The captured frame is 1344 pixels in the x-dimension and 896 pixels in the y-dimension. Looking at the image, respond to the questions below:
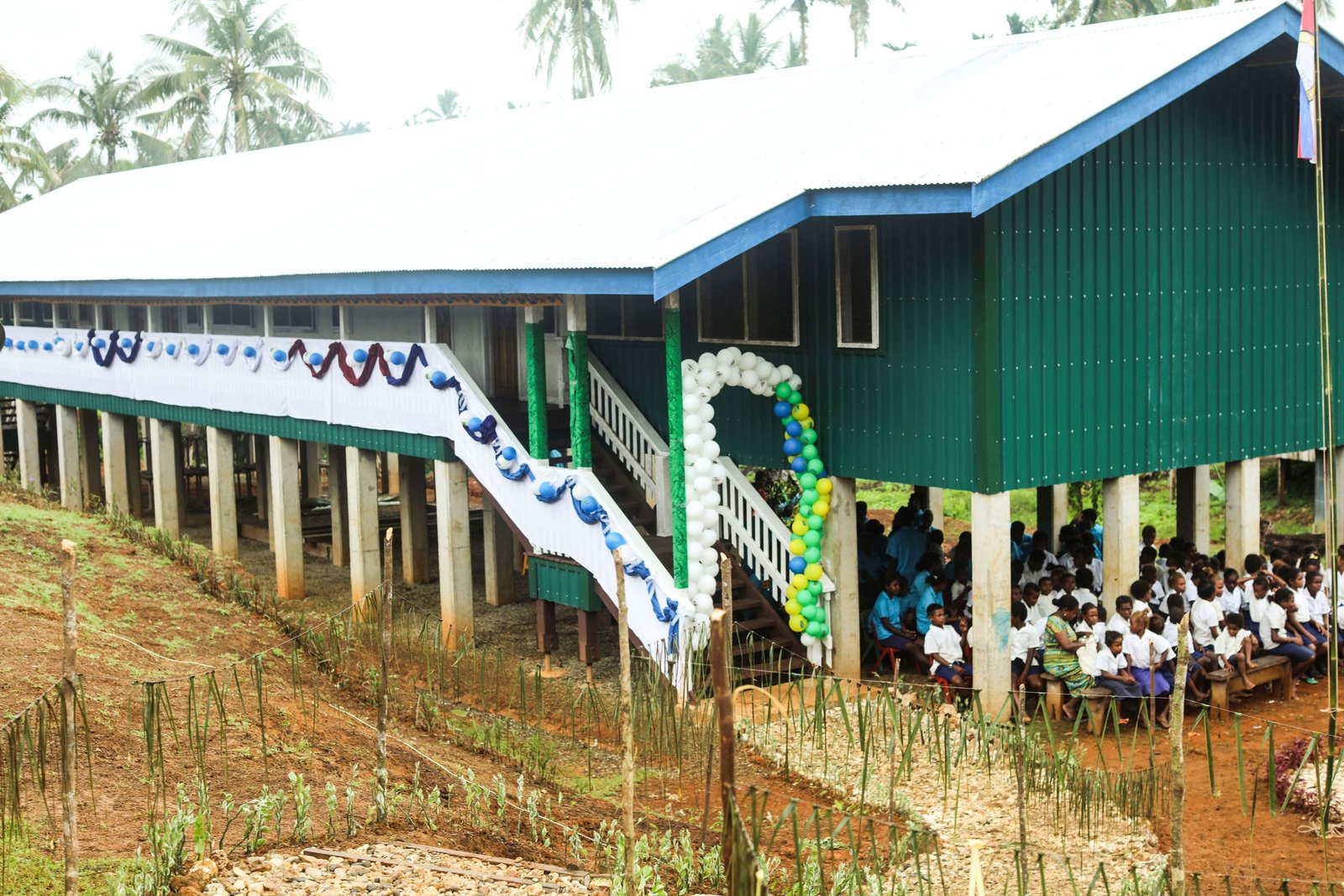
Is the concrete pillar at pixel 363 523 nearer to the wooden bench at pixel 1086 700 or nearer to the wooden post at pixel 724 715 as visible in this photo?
the wooden bench at pixel 1086 700

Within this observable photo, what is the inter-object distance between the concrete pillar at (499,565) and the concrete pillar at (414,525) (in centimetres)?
206

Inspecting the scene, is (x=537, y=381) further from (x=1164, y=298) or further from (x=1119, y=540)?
(x=1164, y=298)

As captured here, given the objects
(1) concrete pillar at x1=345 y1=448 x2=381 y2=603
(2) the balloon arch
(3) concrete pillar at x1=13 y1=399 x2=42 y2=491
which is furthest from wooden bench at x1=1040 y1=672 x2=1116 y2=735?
(3) concrete pillar at x1=13 y1=399 x2=42 y2=491

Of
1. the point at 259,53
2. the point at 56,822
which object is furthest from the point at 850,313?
the point at 259,53

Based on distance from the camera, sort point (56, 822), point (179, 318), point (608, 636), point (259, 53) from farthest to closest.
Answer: point (259, 53)
point (179, 318)
point (608, 636)
point (56, 822)

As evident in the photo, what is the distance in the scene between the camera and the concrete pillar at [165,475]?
24.5 metres

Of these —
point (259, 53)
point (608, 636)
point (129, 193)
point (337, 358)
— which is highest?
point (259, 53)

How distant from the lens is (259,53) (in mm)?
49969

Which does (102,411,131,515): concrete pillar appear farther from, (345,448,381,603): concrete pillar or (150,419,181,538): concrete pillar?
(345,448,381,603): concrete pillar

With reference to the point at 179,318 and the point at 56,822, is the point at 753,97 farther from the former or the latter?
the point at 56,822

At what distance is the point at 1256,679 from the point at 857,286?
507cm

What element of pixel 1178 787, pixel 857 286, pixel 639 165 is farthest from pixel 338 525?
pixel 1178 787

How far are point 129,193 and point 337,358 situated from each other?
14.0 m

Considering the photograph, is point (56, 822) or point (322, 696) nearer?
point (56, 822)
